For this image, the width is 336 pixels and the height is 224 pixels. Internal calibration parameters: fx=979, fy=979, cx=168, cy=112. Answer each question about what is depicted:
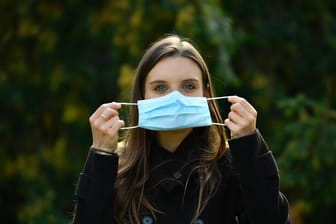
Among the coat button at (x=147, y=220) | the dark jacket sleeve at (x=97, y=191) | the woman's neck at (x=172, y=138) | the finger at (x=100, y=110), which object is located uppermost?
the finger at (x=100, y=110)

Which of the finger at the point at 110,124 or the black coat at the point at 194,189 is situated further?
the finger at the point at 110,124

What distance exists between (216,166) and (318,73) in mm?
7069

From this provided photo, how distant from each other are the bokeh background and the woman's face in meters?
5.77

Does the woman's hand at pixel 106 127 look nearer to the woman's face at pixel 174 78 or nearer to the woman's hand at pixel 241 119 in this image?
the woman's face at pixel 174 78

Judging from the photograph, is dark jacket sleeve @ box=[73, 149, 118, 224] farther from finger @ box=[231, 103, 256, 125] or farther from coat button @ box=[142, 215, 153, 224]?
finger @ box=[231, 103, 256, 125]

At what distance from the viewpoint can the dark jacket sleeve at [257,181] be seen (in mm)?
3736

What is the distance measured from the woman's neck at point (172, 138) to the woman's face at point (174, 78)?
17 cm

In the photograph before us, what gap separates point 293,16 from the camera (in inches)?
437

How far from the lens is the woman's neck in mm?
4105

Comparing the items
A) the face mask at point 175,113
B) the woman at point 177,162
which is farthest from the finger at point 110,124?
the face mask at point 175,113

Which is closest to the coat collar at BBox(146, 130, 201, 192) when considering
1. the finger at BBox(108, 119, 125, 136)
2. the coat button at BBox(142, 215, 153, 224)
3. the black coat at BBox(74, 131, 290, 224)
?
the black coat at BBox(74, 131, 290, 224)

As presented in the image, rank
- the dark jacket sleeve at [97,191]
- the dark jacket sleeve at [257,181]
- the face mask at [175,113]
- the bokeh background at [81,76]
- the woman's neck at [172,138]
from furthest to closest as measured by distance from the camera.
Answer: the bokeh background at [81,76] → the woman's neck at [172,138] → the face mask at [175,113] → the dark jacket sleeve at [97,191] → the dark jacket sleeve at [257,181]

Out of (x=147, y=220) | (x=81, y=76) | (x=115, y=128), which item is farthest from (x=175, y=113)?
(x=81, y=76)

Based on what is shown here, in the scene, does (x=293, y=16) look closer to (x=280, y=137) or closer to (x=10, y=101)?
(x=280, y=137)
